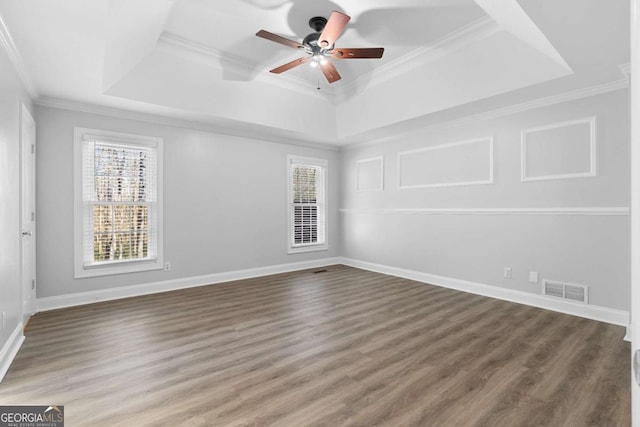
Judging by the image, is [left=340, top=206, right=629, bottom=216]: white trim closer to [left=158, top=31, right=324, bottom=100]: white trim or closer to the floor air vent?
the floor air vent

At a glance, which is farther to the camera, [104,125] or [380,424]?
[104,125]

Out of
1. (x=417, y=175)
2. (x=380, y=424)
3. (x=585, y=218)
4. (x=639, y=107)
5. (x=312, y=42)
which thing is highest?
(x=312, y=42)

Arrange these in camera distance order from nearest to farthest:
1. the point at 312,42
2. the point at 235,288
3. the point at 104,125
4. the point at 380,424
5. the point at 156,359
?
the point at 380,424 → the point at 156,359 → the point at 312,42 → the point at 104,125 → the point at 235,288

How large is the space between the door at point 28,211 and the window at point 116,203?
423 mm

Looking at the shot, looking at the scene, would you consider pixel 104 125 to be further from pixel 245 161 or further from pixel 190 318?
pixel 190 318

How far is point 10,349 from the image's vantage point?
8.34 feet

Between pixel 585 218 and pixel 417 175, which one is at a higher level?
pixel 417 175

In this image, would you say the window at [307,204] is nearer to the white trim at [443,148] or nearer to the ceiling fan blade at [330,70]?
the white trim at [443,148]

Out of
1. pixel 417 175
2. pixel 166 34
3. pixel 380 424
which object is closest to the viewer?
pixel 380 424

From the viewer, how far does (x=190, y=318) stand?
350cm

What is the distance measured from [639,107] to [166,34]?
4.21 meters

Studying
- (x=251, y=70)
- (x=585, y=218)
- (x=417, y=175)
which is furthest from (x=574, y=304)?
(x=251, y=70)

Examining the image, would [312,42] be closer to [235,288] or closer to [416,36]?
[416,36]

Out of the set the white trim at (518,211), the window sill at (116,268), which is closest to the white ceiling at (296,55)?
the white trim at (518,211)
